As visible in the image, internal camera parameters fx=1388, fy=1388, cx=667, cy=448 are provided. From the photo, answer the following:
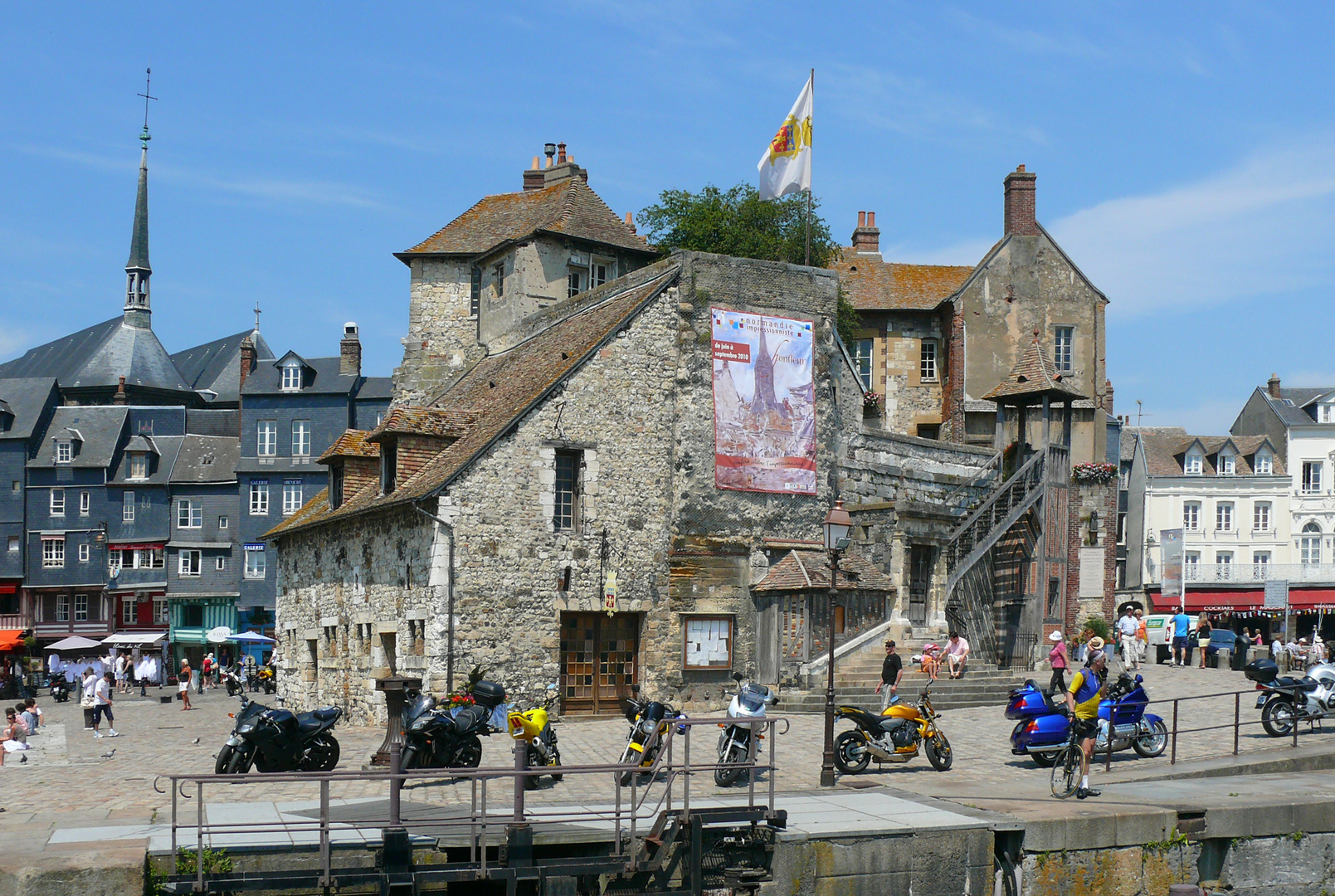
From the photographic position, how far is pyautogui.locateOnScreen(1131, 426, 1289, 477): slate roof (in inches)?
2263

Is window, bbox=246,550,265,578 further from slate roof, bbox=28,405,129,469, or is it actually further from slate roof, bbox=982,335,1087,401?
slate roof, bbox=982,335,1087,401

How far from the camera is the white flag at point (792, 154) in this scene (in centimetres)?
2720

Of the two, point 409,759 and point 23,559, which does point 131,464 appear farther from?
point 409,759

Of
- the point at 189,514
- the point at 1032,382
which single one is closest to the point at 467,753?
the point at 1032,382

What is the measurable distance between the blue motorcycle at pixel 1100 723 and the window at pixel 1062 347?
25.5 m

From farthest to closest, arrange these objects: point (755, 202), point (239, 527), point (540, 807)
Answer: point (239, 527), point (755, 202), point (540, 807)

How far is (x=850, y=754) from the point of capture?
1630 cm

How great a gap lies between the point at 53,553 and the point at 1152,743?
2091 inches

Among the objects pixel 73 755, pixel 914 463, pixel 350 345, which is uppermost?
pixel 350 345

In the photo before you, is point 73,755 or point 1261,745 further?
point 73,755

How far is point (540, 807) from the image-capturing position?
13.2m

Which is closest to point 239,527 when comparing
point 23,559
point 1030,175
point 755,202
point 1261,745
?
point 23,559

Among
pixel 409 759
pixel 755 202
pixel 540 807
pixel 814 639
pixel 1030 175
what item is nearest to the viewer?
pixel 540 807

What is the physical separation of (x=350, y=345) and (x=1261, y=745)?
4557 cm
